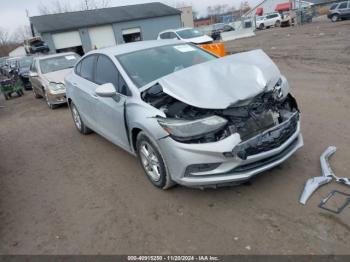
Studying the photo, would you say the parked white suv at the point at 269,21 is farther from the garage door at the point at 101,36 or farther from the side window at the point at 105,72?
the side window at the point at 105,72

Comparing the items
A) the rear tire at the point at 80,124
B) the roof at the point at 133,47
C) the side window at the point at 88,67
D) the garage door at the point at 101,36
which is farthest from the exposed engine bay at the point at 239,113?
the garage door at the point at 101,36

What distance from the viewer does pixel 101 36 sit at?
124ft

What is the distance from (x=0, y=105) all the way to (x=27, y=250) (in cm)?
1169

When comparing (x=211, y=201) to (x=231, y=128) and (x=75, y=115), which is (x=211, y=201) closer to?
(x=231, y=128)

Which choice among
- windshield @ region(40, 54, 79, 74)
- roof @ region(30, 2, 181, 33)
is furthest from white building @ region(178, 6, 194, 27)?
windshield @ region(40, 54, 79, 74)

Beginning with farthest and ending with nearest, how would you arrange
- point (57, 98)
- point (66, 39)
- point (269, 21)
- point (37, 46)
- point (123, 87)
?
point (269, 21)
point (66, 39)
point (37, 46)
point (57, 98)
point (123, 87)

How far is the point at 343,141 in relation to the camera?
4.66 m

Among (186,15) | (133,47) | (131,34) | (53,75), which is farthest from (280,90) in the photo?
(186,15)

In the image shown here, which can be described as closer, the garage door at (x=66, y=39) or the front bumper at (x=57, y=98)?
the front bumper at (x=57, y=98)

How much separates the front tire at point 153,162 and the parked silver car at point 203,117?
12 mm

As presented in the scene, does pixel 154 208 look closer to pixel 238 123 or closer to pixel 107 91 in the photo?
pixel 238 123

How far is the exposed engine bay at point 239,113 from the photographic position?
11.0 ft

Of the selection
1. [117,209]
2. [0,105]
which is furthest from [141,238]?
[0,105]

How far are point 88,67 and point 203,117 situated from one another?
2.97 m
